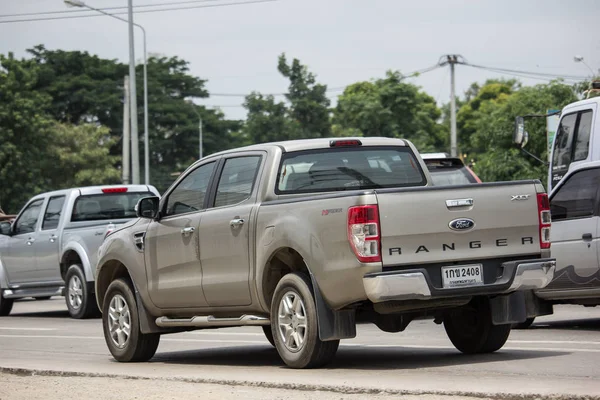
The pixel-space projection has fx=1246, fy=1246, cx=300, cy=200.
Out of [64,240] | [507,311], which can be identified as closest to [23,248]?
[64,240]

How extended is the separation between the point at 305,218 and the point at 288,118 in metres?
82.7

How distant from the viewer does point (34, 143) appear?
64.2m

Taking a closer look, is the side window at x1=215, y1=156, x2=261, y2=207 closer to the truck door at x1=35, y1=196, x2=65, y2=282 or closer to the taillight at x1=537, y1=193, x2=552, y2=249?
the taillight at x1=537, y1=193, x2=552, y2=249

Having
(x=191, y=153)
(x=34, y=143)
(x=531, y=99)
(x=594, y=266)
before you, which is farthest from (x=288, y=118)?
(x=594, y=266)

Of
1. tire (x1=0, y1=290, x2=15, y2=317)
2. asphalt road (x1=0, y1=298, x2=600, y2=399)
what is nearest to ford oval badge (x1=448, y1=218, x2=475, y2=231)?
asphalt road (x1=0, y1=298, x2=600, y2=399)

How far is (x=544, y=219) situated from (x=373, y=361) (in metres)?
1.90

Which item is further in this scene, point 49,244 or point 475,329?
point 49,244

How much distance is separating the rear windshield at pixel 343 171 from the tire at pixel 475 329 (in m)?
1.20

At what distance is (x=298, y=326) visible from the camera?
9703 mm

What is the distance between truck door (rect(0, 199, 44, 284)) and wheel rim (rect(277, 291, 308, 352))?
1140cm

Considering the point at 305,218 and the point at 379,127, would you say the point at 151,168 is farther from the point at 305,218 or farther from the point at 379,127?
the point at 305,218

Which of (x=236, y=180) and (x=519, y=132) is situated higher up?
(x=519, y=132)

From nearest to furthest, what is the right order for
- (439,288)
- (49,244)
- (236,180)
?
(439,288), (236,180), (49,244)

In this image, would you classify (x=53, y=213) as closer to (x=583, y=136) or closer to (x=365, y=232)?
(x=583, y=136)
